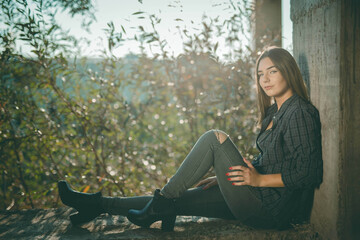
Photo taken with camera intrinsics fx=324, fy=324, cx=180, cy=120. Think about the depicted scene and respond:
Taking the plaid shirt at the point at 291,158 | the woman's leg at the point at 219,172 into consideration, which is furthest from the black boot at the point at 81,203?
the plaid shirt at the point at 291,158

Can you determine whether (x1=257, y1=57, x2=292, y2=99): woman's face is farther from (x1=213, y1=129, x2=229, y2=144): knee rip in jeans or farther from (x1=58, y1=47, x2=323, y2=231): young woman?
(x1=213, y1=129, x2=229, y2=144): knee rip in jeans

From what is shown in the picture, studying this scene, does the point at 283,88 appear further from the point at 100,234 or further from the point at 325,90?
the point at 100,234

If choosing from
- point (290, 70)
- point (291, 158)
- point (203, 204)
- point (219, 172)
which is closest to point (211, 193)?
point (203, 204)

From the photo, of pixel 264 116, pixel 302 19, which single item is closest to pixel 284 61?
pixel 302 19

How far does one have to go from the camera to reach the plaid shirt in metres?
1.85

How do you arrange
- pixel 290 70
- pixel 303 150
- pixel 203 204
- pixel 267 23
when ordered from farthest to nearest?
pixel 267 23 < pixel 203 204 < pixel 290 70 < pixel 303 150

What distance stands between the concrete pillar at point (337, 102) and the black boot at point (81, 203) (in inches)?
60.5

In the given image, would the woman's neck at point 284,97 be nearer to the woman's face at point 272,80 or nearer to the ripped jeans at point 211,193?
the woman's face at point 272,80

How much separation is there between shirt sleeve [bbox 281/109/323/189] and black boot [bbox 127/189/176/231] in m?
Result: 0.80

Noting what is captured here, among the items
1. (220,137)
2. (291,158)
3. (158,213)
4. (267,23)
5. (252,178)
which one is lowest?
(158,213)

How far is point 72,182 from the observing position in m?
3.47

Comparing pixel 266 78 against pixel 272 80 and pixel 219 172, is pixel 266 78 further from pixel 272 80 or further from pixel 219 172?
pixel 219 172

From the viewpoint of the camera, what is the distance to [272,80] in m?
2.09

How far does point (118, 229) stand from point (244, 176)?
102 cm
